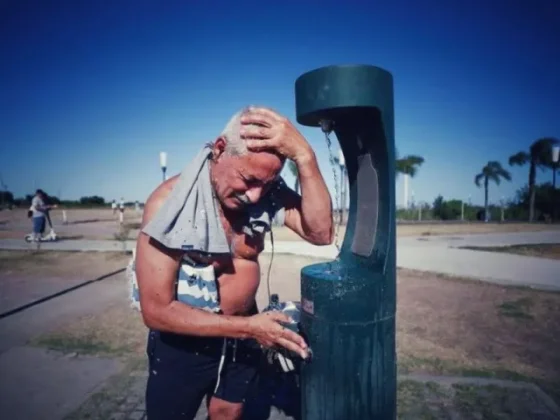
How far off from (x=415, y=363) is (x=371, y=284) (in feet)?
8.55

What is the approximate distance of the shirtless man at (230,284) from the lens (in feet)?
5.32

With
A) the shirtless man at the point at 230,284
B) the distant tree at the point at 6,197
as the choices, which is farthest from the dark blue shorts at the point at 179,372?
→ the distant tree at the point at 6,197

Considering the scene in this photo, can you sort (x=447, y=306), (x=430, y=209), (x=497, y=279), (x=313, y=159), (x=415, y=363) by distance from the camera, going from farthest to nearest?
1. (x=430, y=209)
2. (x=497, y=279)
3. (x=447, y=306)
4. (x=415, y=363)
5. (x=313, y=159)

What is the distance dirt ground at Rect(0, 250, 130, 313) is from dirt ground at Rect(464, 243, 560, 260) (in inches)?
416

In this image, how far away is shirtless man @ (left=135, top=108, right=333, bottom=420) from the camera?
5.32 ft

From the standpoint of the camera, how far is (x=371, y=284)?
5.43ft

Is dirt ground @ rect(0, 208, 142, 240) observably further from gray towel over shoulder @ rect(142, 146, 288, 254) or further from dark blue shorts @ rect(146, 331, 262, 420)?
gray towel over shoulder @ rect(142, 146, 288, 254)

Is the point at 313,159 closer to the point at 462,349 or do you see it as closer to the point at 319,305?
the point at 319,305

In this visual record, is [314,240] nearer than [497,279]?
Yes

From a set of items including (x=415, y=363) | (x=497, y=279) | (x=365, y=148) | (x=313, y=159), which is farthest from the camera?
(x=497, y=279)

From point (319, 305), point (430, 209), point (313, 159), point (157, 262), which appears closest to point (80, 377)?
point (157, 262)

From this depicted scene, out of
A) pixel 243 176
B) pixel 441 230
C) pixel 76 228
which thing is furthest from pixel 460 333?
pixel 76 228

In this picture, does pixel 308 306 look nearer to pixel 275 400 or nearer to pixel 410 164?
pixel 275 400

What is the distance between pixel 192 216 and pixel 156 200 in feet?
A: 0.79
